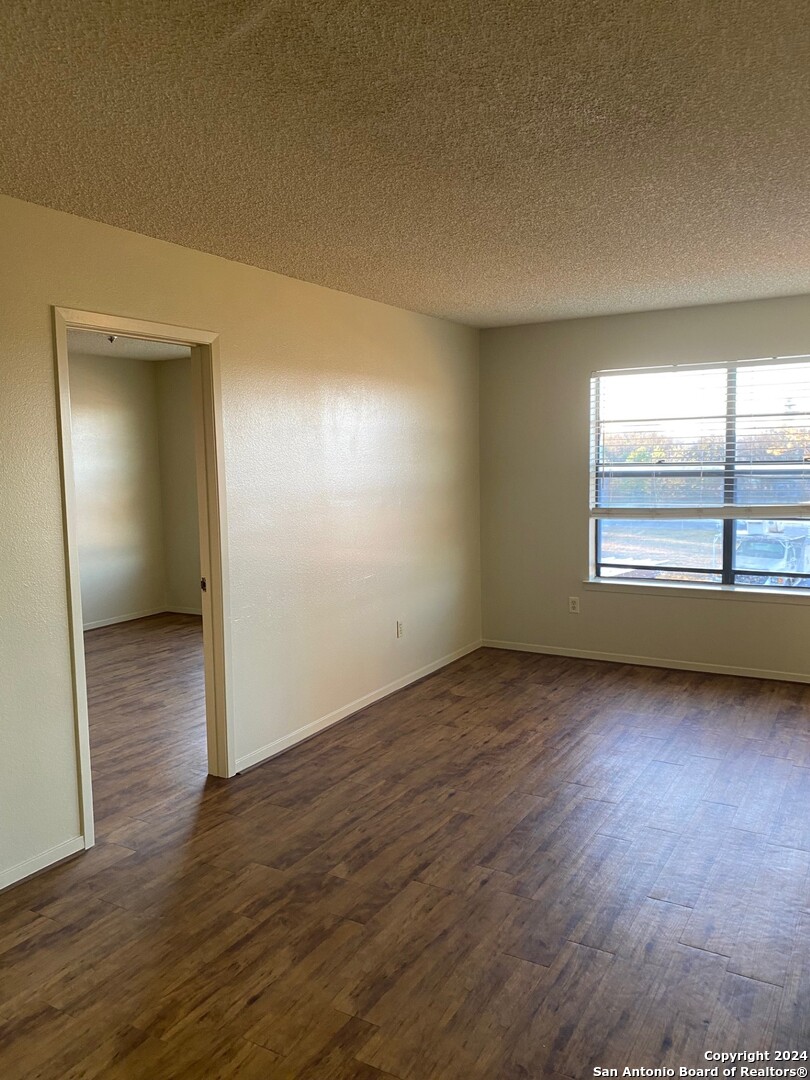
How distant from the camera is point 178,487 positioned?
25.9 ft

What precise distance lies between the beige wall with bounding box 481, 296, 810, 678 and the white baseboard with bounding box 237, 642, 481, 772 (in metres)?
0.80

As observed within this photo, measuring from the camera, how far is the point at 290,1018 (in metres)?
2.13

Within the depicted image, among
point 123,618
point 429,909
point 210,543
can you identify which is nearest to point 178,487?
point 123,618

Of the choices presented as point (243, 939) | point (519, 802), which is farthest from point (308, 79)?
point (519, 802)

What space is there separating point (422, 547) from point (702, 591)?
6.38ft

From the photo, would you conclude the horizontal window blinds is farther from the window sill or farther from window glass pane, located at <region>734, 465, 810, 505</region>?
the window sill

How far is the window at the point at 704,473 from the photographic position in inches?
198

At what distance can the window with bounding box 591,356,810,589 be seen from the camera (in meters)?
5.03

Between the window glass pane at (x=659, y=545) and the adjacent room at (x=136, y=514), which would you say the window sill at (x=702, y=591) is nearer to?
the window glass pane at (x=659, y=545)

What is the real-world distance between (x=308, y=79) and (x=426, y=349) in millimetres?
3406

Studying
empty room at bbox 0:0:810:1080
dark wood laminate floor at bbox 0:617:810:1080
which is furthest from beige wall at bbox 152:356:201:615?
dark wood laminate floor at bbox 0:617:810:1080

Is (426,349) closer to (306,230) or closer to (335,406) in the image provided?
(335,406)

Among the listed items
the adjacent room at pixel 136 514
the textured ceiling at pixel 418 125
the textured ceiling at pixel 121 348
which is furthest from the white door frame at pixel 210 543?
the textured ceiling at pixel 121 348

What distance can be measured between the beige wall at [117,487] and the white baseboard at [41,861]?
4.39 metres
